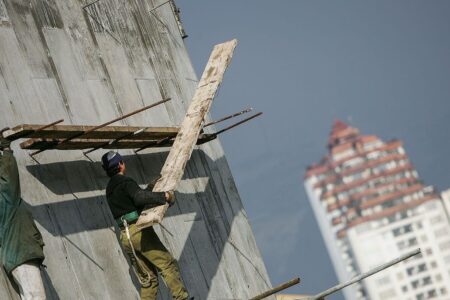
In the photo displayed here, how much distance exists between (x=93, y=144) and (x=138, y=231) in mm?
1680

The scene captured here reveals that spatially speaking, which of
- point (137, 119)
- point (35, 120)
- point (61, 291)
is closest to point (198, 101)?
point (137, 119)

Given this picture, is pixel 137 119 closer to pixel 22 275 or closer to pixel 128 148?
pixel 128 148

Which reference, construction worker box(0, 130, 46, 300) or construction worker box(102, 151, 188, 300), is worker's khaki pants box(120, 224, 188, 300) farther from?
construction worker box(0, 130, 46, 300)

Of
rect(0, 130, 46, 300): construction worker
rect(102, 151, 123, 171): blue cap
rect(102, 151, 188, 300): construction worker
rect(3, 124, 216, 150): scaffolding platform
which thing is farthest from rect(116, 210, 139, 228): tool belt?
rect(0, 130, 46, 300): construction worker

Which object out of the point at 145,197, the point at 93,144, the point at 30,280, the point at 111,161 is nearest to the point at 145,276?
the point at 145,197

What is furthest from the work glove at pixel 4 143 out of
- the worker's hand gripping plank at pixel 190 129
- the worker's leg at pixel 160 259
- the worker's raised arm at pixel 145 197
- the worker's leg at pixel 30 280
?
the worker's leg at pixel 160 259

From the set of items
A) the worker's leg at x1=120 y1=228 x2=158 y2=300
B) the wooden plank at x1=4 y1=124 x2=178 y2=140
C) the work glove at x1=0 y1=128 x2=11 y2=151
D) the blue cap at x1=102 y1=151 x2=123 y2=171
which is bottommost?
the worker's leg at x1=120 y1=228 x2=158 y2=300

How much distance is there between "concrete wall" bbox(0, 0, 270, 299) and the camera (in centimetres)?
1394

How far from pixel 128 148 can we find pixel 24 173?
2.98 meters

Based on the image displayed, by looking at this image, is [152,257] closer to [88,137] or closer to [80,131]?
[88,137]

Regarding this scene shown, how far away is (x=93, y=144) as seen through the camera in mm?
14844

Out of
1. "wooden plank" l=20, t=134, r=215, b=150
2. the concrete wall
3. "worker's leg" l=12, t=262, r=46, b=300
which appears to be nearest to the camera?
"worker's leg" l=12, t=262, r=46, b=300

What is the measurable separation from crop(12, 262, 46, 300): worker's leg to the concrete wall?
0.30 m

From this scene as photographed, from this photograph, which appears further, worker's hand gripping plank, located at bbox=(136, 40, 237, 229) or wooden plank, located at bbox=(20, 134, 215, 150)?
worker's hand gripping plank, located at bbox=(136, 40, 237, 229)
